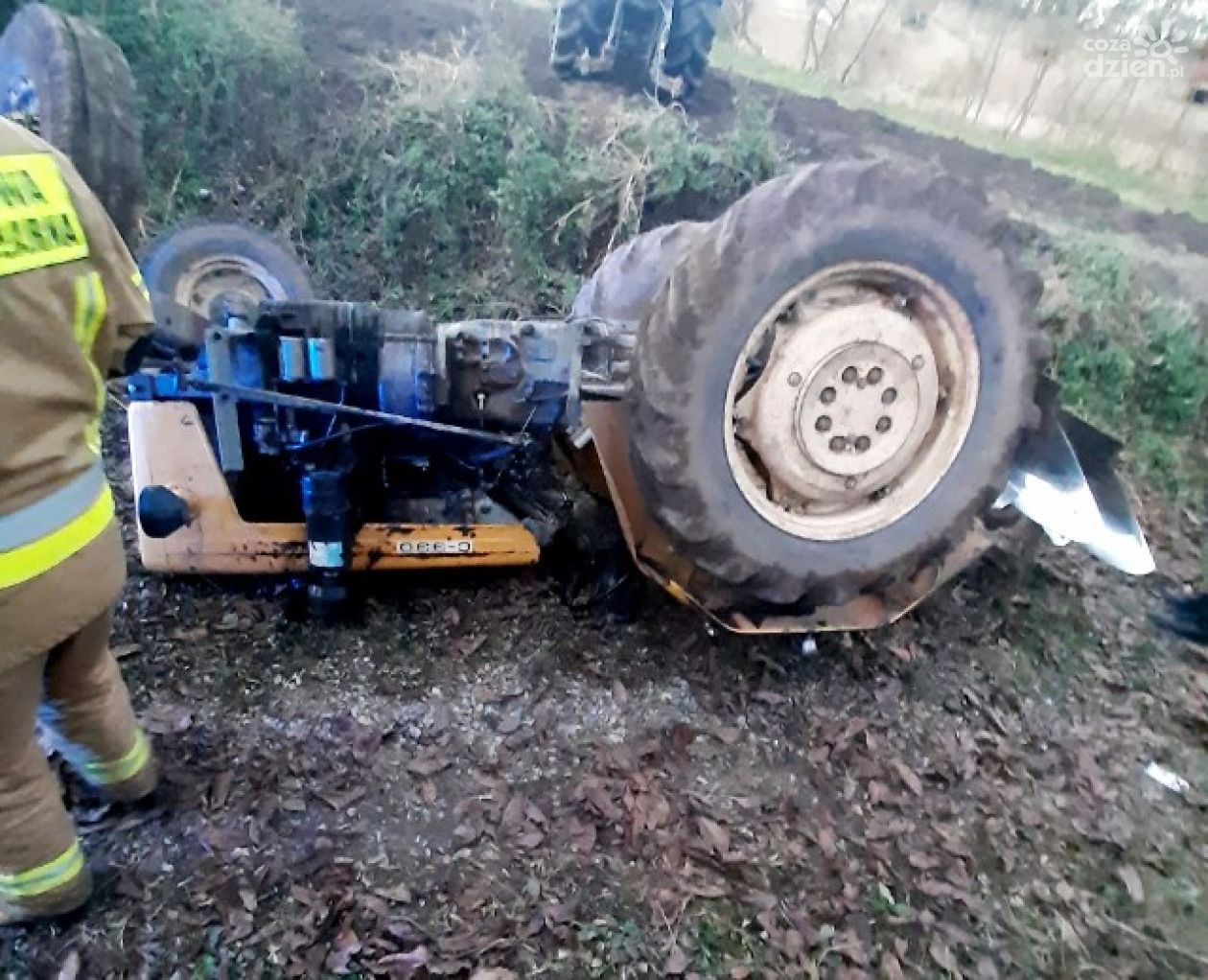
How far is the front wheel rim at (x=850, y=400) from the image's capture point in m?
2.94

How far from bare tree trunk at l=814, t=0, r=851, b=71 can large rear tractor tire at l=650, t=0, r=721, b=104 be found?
2.45 m

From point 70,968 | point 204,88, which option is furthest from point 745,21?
point 70,968

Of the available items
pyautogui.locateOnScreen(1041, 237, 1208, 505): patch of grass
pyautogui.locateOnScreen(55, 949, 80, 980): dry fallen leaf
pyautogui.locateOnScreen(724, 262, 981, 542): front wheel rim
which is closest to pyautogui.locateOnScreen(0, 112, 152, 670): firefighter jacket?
pyautogui.locateOnScreen(55, 949, 80, 980): dry fallen leaf

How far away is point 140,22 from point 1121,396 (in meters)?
6.43

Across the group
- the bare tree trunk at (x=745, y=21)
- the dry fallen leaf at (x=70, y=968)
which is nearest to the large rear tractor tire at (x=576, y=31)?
the bare tree trunk at (x=745, y=21)

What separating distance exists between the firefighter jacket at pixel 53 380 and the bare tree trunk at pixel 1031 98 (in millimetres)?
8712

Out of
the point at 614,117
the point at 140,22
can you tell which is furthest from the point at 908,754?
the point at 140,22

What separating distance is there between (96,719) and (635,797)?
154cm

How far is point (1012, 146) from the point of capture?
9.01 m

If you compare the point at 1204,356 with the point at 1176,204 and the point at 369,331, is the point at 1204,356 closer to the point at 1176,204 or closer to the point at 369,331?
the point at 1176,204

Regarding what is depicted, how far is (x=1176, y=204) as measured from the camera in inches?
339

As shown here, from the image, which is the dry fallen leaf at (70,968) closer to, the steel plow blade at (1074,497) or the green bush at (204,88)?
the steel plow blade at (1074,497)

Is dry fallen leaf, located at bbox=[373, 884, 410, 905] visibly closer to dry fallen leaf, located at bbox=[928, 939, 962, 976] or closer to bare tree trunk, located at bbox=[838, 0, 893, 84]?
dry fallen leaf, located at bbox=[928, 939, 962, 976]

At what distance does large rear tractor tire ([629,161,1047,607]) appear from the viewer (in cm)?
273
